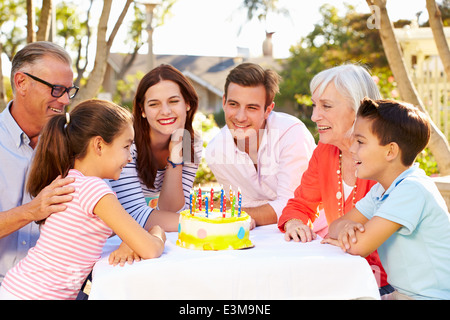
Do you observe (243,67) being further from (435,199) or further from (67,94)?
(435,199)

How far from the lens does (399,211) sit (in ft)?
8.18

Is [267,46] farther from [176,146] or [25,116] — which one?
[25,116]

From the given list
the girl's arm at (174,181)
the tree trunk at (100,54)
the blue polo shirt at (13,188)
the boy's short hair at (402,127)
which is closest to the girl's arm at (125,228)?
the blue polo shirt at (13,188)

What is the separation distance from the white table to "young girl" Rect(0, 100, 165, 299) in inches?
5.8

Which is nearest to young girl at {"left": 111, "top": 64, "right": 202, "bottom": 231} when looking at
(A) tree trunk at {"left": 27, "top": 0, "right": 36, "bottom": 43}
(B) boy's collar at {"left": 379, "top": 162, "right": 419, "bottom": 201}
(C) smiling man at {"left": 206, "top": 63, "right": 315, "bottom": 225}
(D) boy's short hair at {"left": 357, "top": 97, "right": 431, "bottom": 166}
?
(C) smiling man at {"left": 206, "top": 63, "right": 315, "bottom": 225}

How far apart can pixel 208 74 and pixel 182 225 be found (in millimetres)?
34466

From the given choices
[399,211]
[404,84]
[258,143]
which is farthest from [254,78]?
[404,84]

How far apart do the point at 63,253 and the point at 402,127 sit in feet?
6.01

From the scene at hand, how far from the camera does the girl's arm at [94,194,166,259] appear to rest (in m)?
2.41

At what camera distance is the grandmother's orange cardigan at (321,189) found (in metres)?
3.41

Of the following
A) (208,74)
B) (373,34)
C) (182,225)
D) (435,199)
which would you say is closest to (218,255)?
(182,225)

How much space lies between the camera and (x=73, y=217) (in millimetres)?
2514

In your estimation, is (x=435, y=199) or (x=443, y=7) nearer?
(x=435, y=199)

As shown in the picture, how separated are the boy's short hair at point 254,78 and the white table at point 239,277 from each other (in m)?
1.94
